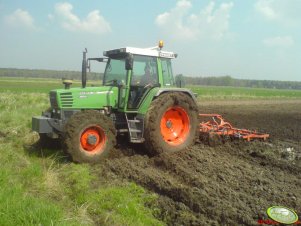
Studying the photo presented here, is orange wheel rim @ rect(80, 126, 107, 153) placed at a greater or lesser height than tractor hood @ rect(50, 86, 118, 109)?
lesser

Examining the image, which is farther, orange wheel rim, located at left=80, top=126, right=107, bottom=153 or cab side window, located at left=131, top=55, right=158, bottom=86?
cab side window, located at left=131, top=55, right=158, bottom=86

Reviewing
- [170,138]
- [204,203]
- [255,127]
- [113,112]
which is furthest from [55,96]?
[255,127]

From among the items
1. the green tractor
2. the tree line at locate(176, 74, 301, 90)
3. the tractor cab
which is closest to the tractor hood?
the green tractor

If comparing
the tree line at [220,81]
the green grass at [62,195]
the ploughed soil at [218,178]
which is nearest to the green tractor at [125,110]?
the ploughed soil at [218,178]

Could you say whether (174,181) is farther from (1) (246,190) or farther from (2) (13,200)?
(2) (13,200)

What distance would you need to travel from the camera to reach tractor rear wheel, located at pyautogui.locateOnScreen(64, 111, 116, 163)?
657 cm

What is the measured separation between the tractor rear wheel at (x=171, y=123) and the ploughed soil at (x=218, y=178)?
27 cm

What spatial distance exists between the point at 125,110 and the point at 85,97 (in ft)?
2.91

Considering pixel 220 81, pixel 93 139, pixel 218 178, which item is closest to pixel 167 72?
pixel 93 139

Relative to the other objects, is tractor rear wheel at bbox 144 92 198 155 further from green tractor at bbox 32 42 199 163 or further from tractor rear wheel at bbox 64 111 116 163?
tractor rear wheel at bbox 64 111 116 163

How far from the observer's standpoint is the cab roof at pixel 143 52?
7.49 metres

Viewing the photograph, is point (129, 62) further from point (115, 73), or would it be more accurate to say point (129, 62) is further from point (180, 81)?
point (180, 81)

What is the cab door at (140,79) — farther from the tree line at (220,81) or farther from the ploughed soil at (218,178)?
A: the tree line at (220,81)

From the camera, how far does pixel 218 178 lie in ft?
19.4
